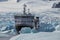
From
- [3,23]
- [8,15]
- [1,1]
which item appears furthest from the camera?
[1,1]

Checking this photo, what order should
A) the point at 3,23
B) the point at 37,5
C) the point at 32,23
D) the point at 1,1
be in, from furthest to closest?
the point at 1,1 < the point at 37,5 < the point at 3,23 < the point at 32,23

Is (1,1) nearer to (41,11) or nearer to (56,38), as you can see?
(41,11)

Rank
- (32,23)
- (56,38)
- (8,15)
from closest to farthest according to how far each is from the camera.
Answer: (56,38) → (32,23) → (8,15)

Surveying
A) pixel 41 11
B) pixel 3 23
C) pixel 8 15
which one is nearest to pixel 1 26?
pixel 3 23

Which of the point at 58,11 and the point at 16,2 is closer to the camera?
the point at 58,11

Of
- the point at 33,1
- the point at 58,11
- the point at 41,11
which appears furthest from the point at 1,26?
the point at 33,1

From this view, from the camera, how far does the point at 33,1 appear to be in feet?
26.1

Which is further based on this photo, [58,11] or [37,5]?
[37,5]

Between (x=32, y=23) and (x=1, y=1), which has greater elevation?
(x=1, y=1)

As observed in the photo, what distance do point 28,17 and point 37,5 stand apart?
2.70 metres

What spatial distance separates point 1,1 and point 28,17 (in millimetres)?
3827

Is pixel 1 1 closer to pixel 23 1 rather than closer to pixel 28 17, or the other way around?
pixel 23 1

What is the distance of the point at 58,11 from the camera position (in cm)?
686

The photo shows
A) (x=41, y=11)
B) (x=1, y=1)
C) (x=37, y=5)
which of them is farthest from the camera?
(x=1, y=1)
